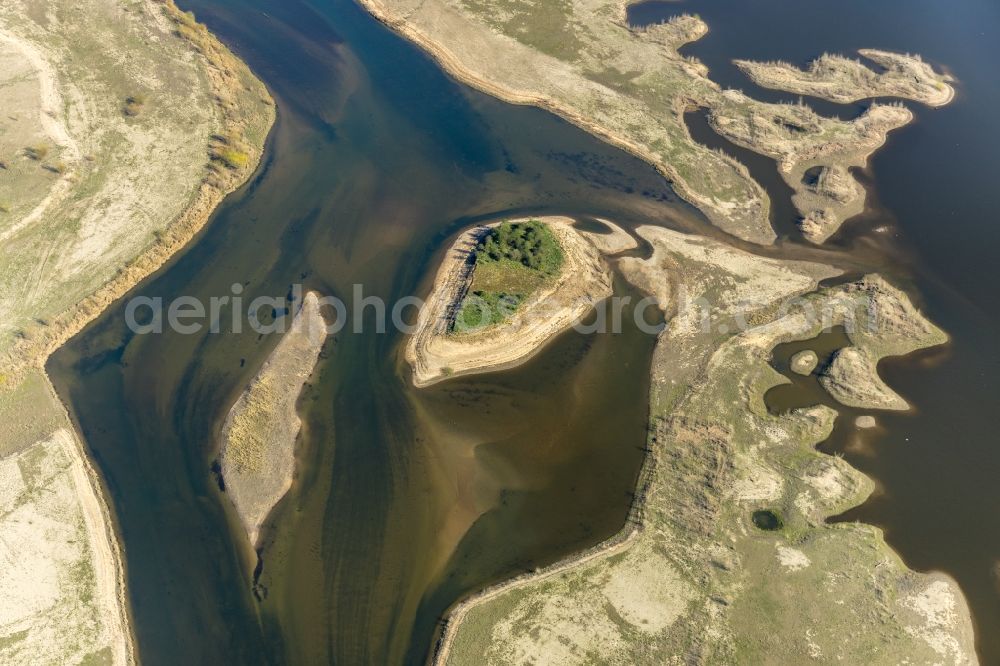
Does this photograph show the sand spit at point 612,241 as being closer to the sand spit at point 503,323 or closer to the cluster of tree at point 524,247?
the sand spit at point 503,323

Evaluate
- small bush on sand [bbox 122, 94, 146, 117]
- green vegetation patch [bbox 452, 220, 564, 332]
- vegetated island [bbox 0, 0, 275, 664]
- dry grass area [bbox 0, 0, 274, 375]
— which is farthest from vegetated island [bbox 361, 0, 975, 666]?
small bush on sand [bbox 122, 94, 146, 117]

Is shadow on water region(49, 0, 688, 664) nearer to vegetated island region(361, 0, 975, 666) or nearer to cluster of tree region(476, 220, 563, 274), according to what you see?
vegetated island region(361, 0, 975, 666)

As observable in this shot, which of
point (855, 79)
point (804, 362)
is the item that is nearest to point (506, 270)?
point (804, 362)

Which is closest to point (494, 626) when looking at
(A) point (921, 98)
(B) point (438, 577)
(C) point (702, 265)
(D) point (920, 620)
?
(B) point (438, 577)

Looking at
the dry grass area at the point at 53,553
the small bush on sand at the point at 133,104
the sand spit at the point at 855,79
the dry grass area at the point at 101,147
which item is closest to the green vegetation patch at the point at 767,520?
the dry grass area at the point at 53,553

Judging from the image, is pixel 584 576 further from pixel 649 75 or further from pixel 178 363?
pixel 649 75
